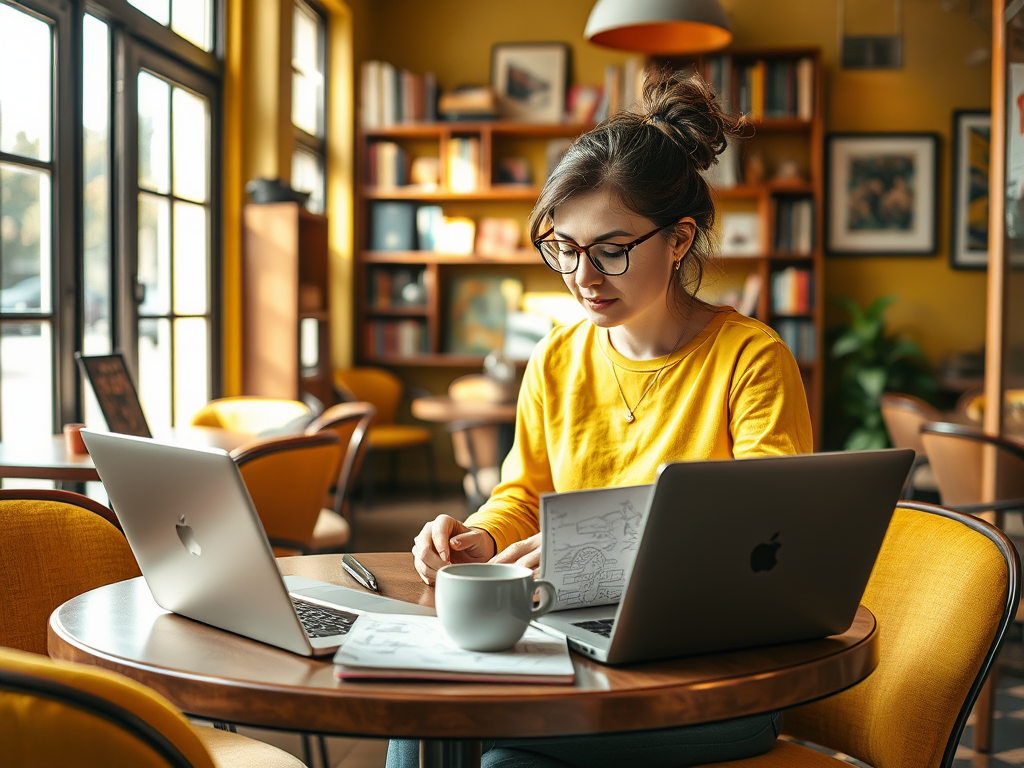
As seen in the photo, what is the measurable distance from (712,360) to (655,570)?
26.8 inches

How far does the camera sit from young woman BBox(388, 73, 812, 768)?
4.56ft

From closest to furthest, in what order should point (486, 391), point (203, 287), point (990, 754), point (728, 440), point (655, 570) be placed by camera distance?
point (655, 570) < point (728, 440) < point (990, 754) < point (203, 287) < point (486, 391)

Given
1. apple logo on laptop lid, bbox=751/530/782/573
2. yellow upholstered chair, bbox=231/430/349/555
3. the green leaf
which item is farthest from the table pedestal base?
the green leaf

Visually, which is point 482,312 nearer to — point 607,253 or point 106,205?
point 106,205

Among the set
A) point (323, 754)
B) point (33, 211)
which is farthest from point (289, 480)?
point (33, 211)

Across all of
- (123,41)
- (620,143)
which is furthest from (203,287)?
(620,143)

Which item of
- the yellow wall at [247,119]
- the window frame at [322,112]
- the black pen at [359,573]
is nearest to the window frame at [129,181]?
the yellow wall at [247,119]

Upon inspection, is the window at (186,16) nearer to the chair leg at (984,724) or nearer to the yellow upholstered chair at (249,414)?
the yellow upholstered chair at (249,414)

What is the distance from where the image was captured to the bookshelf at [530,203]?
19.3ft

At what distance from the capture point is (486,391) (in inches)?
208

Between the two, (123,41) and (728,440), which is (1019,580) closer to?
(728,440)

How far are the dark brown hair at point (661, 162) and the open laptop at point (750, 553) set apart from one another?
65 centimetres

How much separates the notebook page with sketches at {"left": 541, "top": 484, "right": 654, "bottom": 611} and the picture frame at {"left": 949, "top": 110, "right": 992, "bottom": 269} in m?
5.73

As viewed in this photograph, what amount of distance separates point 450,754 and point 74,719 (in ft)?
1.43
